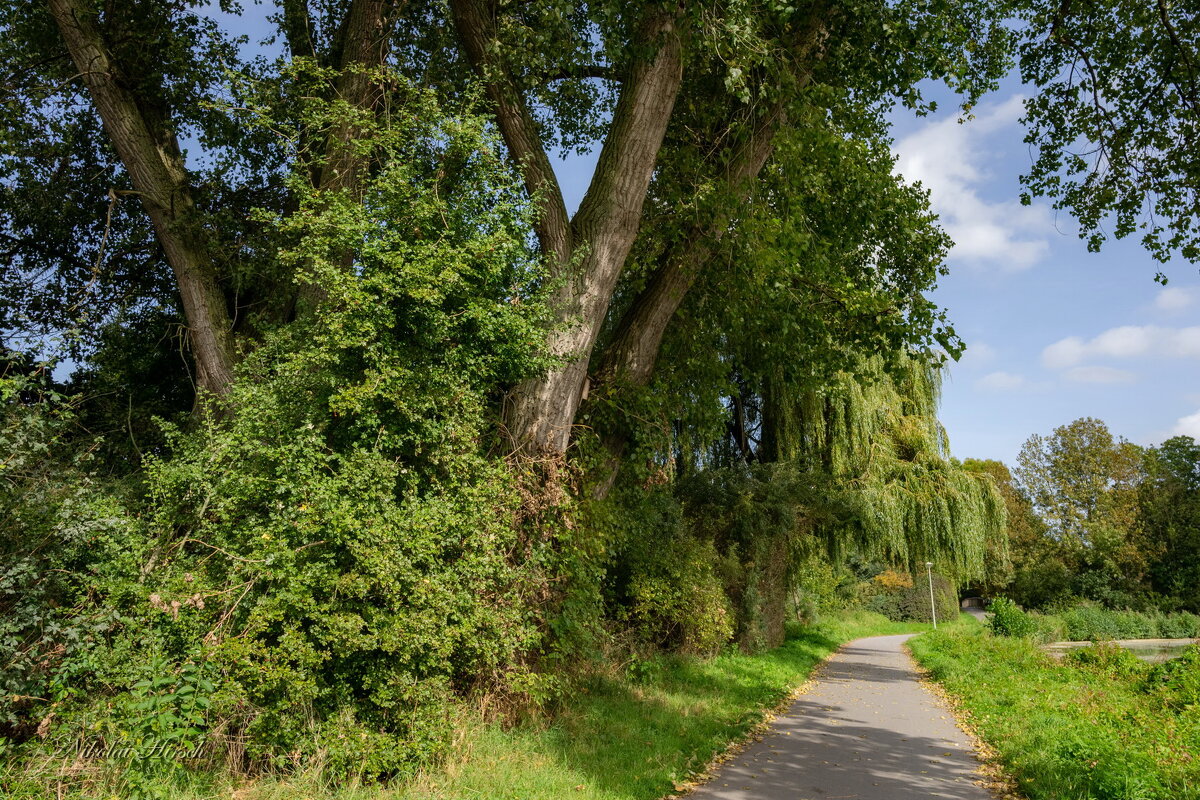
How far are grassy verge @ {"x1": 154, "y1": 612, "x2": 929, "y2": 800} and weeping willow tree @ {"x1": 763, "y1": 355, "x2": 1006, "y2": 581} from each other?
7354 mm

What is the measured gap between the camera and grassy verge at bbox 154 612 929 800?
5465 mm

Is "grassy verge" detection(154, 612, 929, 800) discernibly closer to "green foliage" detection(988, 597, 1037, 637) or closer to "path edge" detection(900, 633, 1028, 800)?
"path edge" detection(900, 633, 1028, 800)

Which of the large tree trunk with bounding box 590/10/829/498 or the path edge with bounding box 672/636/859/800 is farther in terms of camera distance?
the large tree trunk with bounding box 590/10/829/498

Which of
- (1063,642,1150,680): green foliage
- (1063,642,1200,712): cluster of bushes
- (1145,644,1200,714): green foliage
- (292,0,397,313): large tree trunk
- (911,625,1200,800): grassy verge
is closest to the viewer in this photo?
(911,625,1200,800): grassy verge

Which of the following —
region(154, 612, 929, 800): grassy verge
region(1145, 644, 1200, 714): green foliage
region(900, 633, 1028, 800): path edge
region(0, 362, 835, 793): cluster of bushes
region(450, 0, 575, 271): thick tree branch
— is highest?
region(450, 0, 575, 271): thick tree branch

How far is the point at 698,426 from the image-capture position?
11.8 m

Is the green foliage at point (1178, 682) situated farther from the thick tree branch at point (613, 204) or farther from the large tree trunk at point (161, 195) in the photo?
the large tree trunk at point (161, 195)

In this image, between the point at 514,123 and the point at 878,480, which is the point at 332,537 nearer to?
the point at 514,123

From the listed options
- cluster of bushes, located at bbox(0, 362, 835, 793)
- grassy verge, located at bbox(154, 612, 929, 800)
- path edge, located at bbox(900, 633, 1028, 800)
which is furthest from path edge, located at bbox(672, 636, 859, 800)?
path edge, located at bbox(900, 633, 1028, 800)

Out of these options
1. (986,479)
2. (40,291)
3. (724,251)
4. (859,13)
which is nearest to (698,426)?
(724,251)

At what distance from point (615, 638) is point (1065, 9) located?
11.4 metres

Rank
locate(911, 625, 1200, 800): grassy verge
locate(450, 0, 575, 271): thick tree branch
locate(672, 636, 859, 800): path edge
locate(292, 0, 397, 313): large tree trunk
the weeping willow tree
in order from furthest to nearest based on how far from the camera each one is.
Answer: the weeping willow tree
locate(450, 0, 575, 271): thick tree branch
locate(292, 0, 397, 313): large tree trunk
locate(672, 636, 859, 800): path edge
locate(911, 625, 1200, 800): grassy verge

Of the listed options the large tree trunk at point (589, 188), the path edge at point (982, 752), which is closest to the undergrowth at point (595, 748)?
the path edge at point (982, 752)

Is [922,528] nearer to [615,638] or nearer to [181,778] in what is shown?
[615,638]
